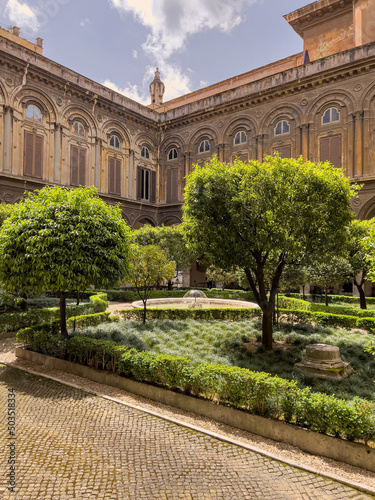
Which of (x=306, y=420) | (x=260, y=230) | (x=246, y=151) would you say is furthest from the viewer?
(x=246, y=151)

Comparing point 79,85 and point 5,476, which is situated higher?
point 79,85

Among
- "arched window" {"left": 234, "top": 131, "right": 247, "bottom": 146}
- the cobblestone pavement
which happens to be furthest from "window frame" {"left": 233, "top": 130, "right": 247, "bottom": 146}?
the cobblestone pavement

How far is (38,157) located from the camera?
1027 inches

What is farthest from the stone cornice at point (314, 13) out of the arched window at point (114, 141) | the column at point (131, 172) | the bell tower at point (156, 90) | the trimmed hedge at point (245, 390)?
the trimmed hedge at point (245, 390)

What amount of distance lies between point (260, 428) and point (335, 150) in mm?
25608

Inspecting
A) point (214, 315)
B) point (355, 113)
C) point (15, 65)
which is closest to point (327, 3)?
point (355, 113)

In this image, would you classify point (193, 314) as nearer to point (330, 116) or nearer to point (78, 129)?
point (330, 116)

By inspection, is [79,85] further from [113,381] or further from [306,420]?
[306,420]

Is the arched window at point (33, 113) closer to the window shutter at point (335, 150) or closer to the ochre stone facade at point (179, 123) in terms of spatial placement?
the ochre stone facade at point (179, 123)

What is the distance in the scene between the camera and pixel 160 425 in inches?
223

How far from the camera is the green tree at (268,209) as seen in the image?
353 inches

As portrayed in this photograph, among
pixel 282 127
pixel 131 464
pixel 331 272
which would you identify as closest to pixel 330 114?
pixel 282 127

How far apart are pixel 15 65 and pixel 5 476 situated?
27305 mm

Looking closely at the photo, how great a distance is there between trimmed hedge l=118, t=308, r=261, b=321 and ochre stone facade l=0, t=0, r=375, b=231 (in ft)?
49.1
